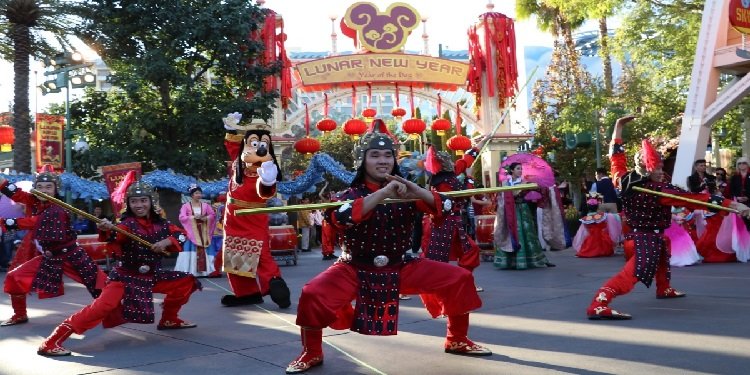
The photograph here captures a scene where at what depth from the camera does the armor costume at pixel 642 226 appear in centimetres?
607

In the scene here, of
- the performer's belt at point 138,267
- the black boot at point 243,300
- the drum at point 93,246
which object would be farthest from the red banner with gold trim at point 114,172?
the performer's belt at point 138,267

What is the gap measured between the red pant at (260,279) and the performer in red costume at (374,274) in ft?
9.82

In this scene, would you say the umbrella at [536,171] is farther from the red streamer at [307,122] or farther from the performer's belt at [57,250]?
the red streamer at [307,122]

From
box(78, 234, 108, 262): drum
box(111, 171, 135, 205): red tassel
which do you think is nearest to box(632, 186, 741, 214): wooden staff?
box(111, 171, 135, 205): red tassel

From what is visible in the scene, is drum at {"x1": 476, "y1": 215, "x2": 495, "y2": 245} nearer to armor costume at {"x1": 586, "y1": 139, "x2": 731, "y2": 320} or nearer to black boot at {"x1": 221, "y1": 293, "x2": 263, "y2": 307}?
black boot at {"x1": 221, "y1": 293, "x2": 263, "y2": 307}

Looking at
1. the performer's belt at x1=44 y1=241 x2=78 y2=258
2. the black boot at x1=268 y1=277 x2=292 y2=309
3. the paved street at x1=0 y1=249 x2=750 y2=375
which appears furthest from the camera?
the black boot at x1=268 y1=277 x2=292 y2=309

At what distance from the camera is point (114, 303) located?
18.5 feet

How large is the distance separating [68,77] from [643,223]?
45.4ft

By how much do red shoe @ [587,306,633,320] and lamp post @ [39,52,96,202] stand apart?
13.7m

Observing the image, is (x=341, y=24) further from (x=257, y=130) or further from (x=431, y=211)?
(x=431, y=211)

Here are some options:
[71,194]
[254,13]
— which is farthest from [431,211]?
[254,13]

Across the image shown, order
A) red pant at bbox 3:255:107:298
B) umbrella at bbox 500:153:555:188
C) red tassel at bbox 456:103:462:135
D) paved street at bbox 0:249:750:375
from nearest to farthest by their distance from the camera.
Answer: paved street at bbox 0:249:750:375 < red pant at bbox 3:255:107:298 < umbrella at bbox 500:153:555:188 < red tassel at bbox 456:103:462:135

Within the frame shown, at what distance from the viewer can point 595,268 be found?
10.6m

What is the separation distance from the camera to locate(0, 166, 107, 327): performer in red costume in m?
6.85
